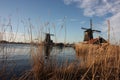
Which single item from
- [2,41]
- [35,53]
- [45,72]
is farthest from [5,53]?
[45,72]

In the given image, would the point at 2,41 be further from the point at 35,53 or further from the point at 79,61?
the point at 79,61

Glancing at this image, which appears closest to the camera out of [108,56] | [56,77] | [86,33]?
[56,77]

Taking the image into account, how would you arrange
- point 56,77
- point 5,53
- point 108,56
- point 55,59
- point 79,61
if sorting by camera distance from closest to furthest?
point 56,77, point 5,53, point 55,59, point 108,56, point 79,61

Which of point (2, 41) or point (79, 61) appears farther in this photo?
point (79, 61)

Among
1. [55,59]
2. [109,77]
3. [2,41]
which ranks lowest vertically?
[109,77]

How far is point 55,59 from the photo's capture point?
4.48m

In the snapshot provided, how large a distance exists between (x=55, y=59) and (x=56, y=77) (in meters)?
0.66

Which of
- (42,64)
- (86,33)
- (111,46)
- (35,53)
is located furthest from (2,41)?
(86,33)

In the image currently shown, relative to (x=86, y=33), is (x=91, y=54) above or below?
below

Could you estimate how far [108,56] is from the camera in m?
5.05

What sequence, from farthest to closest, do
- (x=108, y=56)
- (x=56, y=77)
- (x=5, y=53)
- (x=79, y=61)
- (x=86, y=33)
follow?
(x=86, y=33) → (x=79, y=61) → (x=108, y=56) → (x=5, y=53) → (x=56, y=77)

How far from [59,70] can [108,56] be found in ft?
4.86

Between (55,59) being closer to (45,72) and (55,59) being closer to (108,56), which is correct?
(45,72)

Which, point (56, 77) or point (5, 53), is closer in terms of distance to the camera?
point (56, 77)
